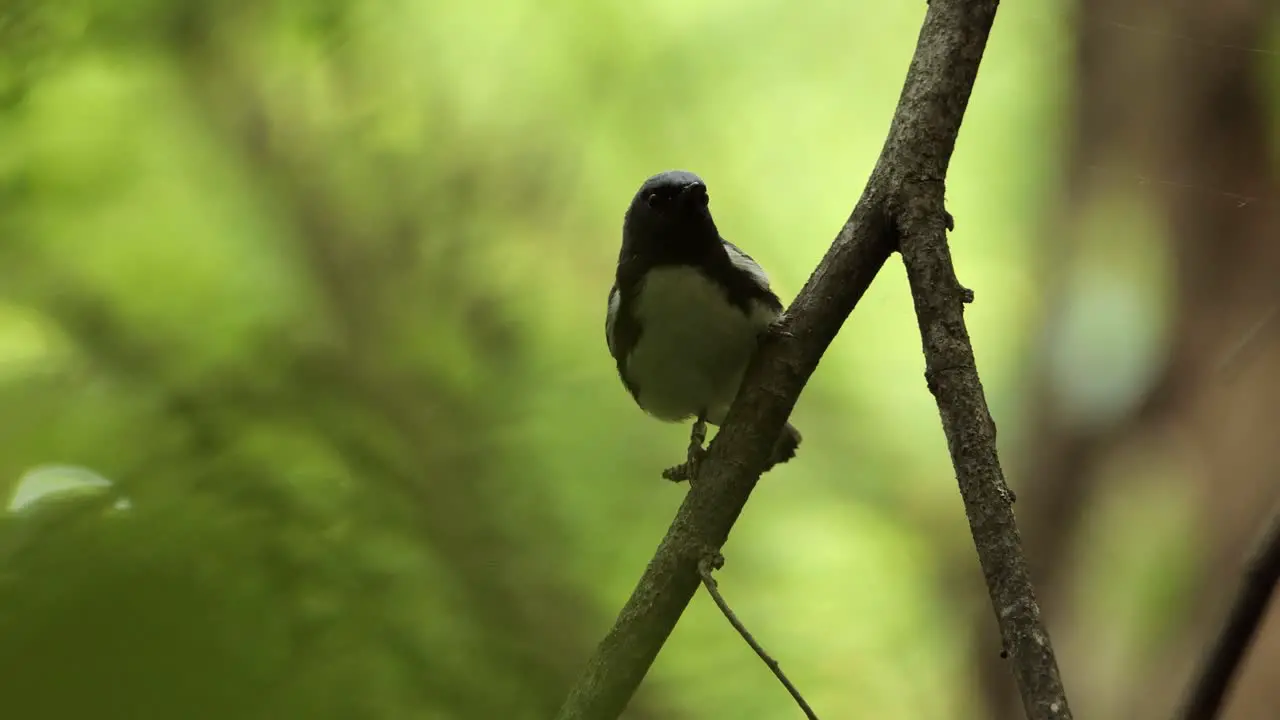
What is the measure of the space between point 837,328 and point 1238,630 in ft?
1.58

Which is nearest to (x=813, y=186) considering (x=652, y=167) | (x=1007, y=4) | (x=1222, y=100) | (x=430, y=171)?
(x=652, y=167)

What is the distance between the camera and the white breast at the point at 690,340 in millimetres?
1322

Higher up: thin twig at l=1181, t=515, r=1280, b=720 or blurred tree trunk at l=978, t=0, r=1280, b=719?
blurred tree trunk at l=978, t=0, r=1280, b=719

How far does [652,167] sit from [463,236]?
1.14 ft

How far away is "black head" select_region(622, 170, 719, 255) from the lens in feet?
4.50

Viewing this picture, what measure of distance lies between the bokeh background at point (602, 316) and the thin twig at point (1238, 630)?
0.44m

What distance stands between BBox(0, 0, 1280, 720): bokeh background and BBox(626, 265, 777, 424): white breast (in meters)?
0.16

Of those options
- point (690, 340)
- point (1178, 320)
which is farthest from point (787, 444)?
point (1178, 320)

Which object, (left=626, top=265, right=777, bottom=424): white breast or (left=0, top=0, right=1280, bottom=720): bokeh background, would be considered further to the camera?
(left=626, top=265, right=777, bottom=424): white breast

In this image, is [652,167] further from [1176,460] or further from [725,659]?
[1176,460]

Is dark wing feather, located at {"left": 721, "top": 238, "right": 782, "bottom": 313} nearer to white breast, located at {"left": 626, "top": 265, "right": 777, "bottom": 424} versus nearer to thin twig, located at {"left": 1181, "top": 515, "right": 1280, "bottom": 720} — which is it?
white breast, located at {"left": 626, "top": 265, "right": 777, "bottom": 424}

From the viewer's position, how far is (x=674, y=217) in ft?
4.51

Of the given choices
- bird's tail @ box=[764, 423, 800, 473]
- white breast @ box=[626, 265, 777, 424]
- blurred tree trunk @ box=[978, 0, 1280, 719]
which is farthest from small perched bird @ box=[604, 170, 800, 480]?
blurred tree trunk @ box=[978, 0, 1280, 719]

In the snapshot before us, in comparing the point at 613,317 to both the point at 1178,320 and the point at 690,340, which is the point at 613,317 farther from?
the point at 1178,320
